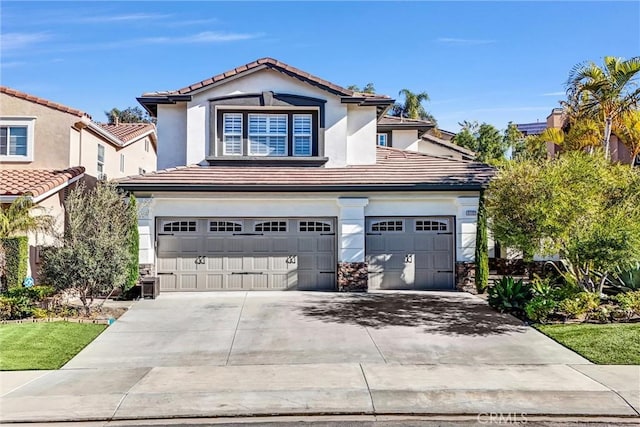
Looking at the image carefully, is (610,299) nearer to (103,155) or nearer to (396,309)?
(396,309)

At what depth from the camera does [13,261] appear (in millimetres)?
14398

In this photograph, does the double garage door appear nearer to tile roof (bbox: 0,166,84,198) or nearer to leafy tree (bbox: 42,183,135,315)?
leafy tree (bbox: 42,183,135,315)

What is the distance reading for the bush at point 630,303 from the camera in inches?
470

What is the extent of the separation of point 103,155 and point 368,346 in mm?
15595

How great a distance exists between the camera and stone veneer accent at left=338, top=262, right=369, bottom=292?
16609 millimetres

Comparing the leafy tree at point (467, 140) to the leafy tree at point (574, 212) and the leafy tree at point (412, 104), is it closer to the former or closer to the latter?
the leafy tree at point (412, 104)

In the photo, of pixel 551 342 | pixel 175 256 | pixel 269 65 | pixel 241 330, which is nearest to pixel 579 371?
pixel 551 342

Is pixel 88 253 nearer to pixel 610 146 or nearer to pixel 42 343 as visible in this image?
pixel 42 343

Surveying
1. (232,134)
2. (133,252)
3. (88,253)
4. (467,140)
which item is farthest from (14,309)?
(467,140)

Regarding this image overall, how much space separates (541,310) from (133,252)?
11448mm

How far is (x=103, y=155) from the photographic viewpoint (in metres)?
21.2

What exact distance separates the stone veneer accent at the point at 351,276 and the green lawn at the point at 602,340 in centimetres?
614

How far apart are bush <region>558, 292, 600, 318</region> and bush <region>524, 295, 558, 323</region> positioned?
205 millimetres

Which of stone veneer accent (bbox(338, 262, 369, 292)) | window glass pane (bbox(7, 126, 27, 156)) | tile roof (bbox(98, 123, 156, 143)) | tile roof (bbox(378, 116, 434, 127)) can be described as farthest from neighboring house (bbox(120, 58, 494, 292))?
tile roof (bbox(378, 116, 434, 127))
